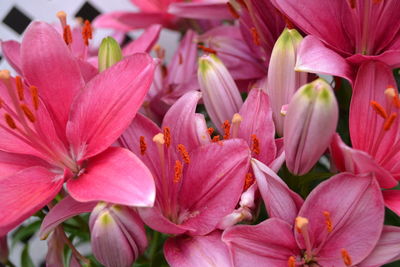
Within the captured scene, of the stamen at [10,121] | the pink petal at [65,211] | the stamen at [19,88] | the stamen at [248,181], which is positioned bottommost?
the pink petal at [65,211]

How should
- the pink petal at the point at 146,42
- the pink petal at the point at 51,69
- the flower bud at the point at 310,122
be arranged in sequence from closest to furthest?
the flower bud at the point at 310,122, the pink petal at the point at 51,69, the pink petal at the point at 146,42

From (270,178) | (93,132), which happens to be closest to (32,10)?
(93,132)

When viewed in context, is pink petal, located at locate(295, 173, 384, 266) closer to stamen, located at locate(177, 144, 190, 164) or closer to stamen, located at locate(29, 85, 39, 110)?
stamen, located at locate(177, 144, 190, 164)

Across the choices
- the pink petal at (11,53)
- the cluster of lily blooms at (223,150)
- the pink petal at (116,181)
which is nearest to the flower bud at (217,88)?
the cluster of lily blooms at (223,150)

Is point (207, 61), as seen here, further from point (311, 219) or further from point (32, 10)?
point (32, 10)

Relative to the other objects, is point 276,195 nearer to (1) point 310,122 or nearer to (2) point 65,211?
(1) point 310,122

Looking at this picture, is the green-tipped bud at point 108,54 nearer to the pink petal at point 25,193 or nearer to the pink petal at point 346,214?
the pink petal at point 25,193

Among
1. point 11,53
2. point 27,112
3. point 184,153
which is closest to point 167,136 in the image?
point 184,153
